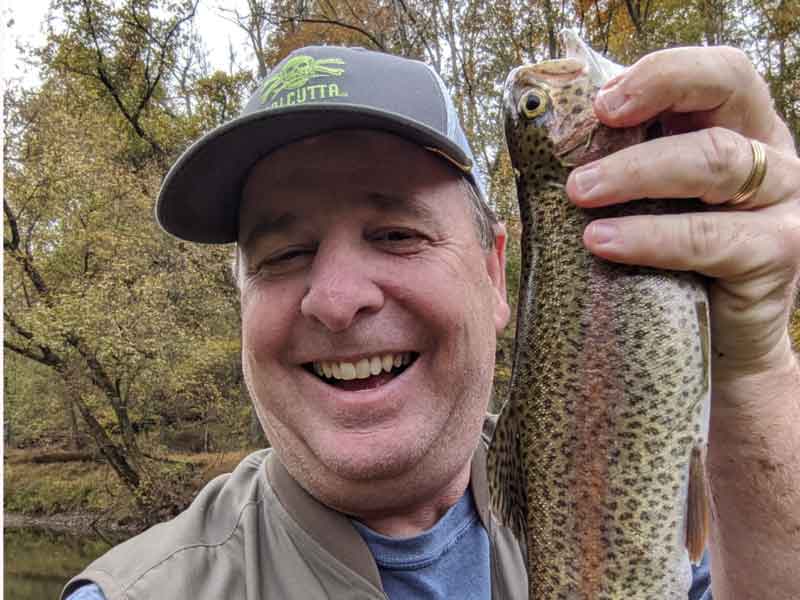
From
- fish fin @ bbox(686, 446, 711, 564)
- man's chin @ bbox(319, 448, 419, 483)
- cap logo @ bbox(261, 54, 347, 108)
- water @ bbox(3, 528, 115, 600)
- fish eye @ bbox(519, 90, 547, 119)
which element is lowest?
water @ bbox(3, 528, 115, 600)

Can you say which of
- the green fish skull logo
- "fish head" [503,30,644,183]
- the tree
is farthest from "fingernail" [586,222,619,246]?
the tree

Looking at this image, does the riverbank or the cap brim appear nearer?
the cap brim

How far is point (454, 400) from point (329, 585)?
669 mm

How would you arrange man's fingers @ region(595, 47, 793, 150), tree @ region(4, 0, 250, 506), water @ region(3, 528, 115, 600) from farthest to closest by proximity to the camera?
tree @ region(4, 0, 250, 506) → water @ region(3, 528, 115, 600) → man's fingers @ region(595, 47, 793, 150)

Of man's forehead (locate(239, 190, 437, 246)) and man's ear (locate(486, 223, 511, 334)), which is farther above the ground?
man's forehead (locate(239, 190, 437, 246))

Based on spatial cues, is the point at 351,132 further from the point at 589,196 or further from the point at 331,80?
the point at 589,196

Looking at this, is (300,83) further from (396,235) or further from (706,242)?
(706,242)

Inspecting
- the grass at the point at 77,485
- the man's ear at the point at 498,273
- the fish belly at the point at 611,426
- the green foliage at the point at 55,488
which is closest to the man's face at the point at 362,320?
the man's ear at the point at 498,273

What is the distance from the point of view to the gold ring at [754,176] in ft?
5.74

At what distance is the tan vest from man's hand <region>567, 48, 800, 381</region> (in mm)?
990

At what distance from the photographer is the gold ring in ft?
5.74

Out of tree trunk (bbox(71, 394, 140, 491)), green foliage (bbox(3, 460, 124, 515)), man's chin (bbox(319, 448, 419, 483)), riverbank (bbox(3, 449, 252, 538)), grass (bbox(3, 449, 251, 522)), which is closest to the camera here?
man's chin (bbox(319, 448, 419, 483))

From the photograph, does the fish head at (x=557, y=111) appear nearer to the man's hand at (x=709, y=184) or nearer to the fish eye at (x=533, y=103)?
the fish eye at (x=533, y=103)

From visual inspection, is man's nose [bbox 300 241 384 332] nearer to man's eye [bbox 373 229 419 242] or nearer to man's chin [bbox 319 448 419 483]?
man's eye [bbox 373 229 419 242]
